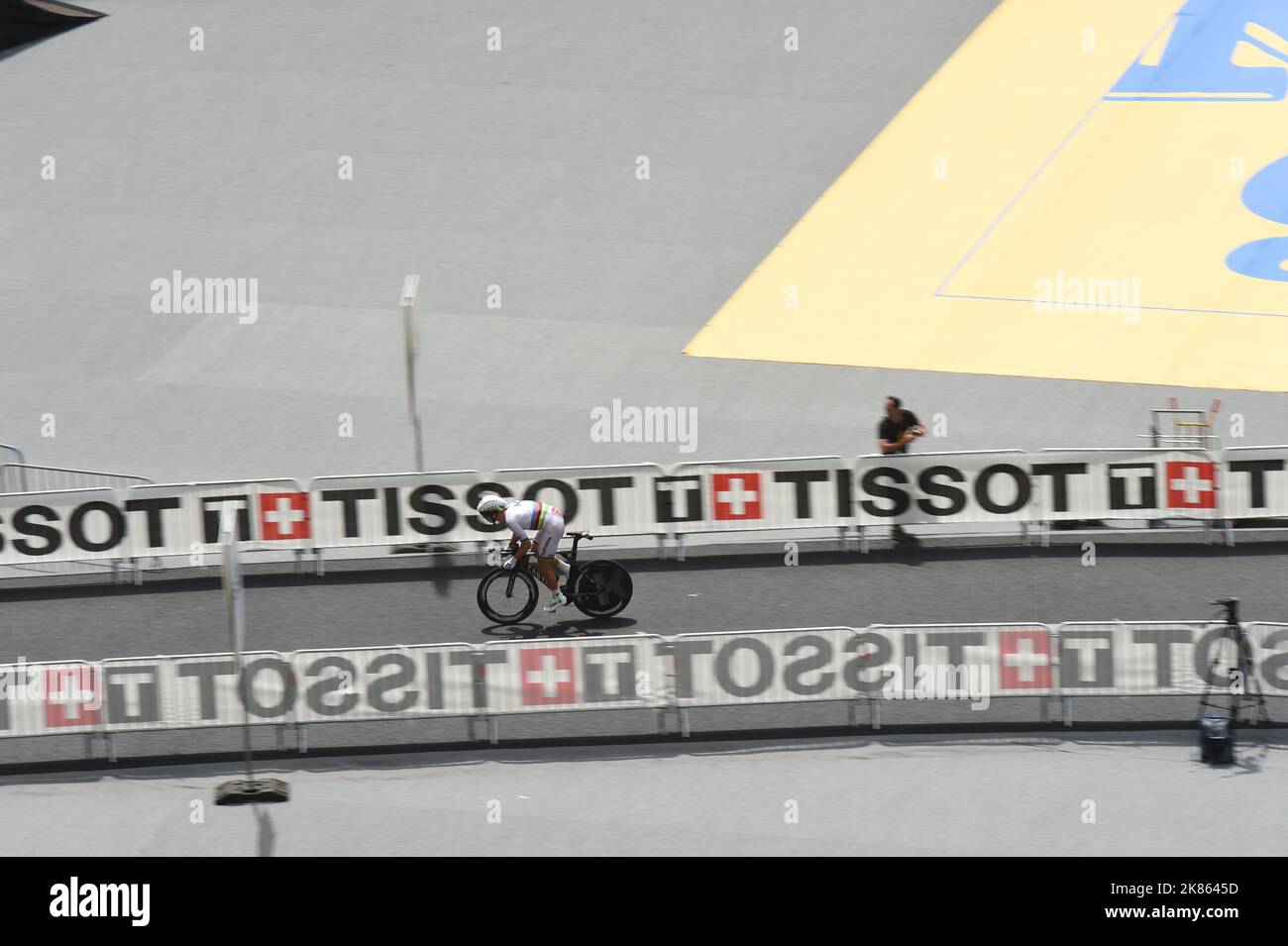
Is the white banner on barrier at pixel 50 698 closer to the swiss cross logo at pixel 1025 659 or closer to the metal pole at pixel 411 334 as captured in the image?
the metal pole at pixel 411 334

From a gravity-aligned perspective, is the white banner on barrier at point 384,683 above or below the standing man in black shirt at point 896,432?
below

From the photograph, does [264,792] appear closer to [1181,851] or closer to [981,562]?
[1181,851]

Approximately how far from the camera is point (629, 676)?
46.4 ft

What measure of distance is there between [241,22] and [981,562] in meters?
24.1

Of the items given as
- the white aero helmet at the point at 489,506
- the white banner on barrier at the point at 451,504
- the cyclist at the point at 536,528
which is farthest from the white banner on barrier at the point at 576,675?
the white banner on barrier at the point at 451,504

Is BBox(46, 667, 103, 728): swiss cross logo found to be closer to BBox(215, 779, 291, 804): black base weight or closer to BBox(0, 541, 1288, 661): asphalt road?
BBox(215, 779, 291, 804): black base weight

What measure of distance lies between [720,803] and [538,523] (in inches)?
169

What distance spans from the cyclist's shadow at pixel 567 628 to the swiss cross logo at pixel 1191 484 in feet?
21.8

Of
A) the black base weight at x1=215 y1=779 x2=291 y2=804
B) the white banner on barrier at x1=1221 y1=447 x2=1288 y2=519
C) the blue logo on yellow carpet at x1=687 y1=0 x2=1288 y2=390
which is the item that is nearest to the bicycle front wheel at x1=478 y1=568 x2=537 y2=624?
the black base weight at x1=215 y1=779 x2=291 y2=804

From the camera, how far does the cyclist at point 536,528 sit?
16203mm

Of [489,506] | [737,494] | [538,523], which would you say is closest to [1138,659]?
[737,494]

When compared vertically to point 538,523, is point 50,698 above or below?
below

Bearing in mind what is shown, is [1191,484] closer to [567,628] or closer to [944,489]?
[944,489]

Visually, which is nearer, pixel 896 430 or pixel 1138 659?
pixel 1138 659
